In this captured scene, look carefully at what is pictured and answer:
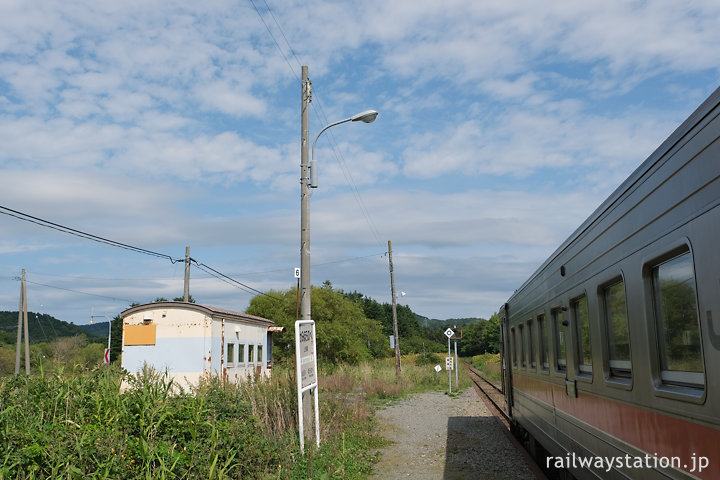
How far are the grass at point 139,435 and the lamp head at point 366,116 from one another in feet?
16.9

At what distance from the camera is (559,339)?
→ 21.5 feet

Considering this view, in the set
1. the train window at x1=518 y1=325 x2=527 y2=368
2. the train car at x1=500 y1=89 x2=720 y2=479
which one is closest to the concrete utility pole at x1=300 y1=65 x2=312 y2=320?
the train window at x1=518 y1=325 x2=527 y2=368

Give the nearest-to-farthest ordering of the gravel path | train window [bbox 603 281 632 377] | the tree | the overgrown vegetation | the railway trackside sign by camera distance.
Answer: train window [bbox 603 281 632 377], the overgrown vegetation, the gravel path, the railway trackside sign, the tree

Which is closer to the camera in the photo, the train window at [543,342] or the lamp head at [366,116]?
the train window at [543,342]

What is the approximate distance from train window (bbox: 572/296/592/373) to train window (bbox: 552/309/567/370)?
56cm

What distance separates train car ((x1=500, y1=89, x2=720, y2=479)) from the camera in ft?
8.92

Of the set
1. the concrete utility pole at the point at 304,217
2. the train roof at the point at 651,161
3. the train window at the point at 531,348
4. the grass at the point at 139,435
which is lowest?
the grass at the point at 139,435

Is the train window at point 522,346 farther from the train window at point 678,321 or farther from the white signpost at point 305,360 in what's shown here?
the train window at point 678,321

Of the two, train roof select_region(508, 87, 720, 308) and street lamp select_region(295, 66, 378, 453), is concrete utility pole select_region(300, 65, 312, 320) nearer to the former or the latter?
street lamp select_region(295, 66, 378, 453)

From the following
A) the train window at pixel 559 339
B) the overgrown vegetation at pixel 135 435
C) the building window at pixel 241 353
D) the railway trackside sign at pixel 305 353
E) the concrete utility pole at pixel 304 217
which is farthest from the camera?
the building window at pixel 241 353

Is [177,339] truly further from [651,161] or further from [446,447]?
[651,161]

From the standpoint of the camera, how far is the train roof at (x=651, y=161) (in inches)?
106

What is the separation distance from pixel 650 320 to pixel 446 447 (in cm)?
846

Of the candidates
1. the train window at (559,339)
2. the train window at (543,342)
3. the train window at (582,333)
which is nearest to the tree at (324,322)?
the train window at (543,342)
